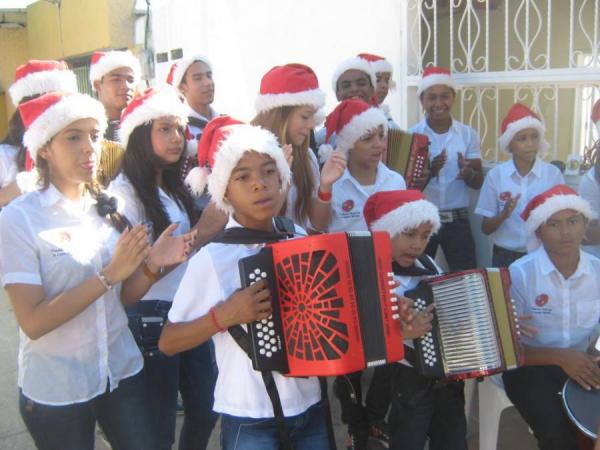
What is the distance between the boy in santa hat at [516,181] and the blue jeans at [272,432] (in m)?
2.32

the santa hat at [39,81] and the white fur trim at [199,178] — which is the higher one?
the santa hat at [39,81]

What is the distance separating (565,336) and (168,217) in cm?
197

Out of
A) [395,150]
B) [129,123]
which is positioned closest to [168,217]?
[129,123]

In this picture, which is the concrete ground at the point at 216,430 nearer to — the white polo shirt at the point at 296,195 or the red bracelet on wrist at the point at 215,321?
the white polo shirt at the point at 296,195

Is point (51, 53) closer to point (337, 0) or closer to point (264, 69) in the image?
point (264, 69)

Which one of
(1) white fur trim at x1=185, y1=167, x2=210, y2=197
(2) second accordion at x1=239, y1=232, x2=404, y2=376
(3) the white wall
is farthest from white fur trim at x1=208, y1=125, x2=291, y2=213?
(3) the white wall

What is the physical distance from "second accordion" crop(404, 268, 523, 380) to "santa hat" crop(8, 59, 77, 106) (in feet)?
9.48

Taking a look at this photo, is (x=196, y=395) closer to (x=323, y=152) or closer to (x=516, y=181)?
(x=323, y=152)

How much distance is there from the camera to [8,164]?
398 cm

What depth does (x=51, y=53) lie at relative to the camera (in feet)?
43.9

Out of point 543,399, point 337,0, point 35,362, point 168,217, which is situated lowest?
point 543,399

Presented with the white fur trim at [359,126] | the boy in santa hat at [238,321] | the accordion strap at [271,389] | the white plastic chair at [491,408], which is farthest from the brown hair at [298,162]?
the white plastic chair at [491,408]

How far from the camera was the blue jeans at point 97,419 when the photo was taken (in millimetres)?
2193

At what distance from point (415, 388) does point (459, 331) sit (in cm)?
41
